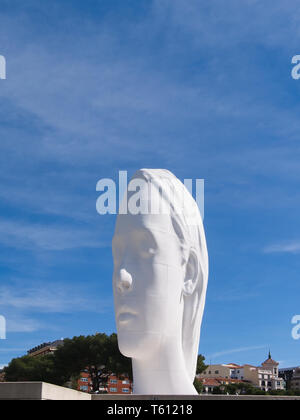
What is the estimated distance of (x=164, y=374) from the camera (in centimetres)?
1298

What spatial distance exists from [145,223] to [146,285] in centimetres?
146

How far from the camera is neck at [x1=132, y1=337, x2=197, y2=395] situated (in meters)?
12.9

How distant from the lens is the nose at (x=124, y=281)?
42.3 ft

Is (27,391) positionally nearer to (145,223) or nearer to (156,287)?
(156,287)

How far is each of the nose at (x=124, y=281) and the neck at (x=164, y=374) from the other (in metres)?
1.59

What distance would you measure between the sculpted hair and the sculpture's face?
14.7 inches

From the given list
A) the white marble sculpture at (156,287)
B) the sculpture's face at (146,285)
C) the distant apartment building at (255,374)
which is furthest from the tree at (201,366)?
the distant apartment building at (255,374)

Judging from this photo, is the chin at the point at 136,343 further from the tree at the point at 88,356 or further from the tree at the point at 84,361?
the tree at the point at 88,356

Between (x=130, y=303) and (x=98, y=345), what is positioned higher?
(x=98, y=345)
